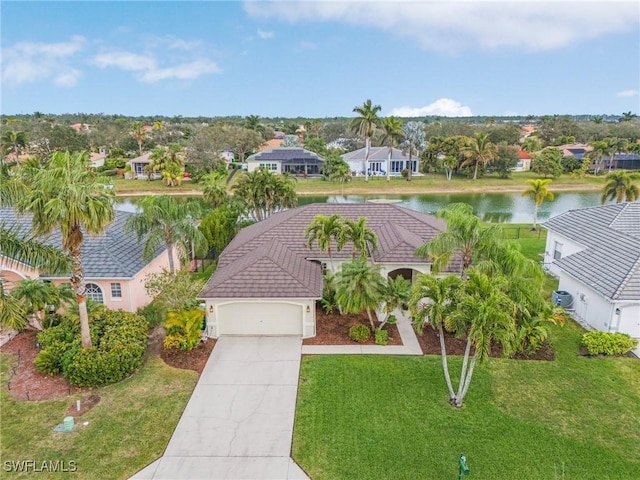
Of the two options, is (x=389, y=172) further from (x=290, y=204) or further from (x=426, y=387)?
(x=426, y=387)

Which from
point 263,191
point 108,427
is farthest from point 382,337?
point 263,191

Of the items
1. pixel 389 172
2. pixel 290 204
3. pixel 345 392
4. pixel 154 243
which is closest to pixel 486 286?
pixel 345 392

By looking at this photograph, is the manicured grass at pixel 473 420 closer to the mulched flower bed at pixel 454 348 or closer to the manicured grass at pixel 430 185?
the mulched flower bed at pixel 454 348

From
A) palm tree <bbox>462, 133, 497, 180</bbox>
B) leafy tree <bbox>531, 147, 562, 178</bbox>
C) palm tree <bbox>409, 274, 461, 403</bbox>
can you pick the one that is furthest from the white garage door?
leafy tree <bbox>531, 147, 562, 178</bbox>

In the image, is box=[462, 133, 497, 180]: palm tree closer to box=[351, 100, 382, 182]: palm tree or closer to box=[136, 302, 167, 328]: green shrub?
box=[351, 100, 382, 182]: palm tree

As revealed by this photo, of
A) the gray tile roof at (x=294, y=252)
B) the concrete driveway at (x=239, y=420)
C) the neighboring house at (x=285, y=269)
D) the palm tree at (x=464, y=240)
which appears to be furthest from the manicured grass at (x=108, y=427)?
the palm tree at (x=464, y=240)

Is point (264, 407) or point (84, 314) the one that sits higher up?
point (84, 314)

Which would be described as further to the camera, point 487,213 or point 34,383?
point 487,213
